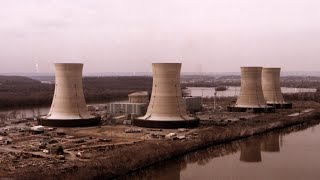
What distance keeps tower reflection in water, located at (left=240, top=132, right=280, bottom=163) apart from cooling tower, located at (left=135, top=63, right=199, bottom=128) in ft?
11.5

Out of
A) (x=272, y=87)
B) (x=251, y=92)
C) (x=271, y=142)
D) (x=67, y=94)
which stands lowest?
(x=271, y=142)

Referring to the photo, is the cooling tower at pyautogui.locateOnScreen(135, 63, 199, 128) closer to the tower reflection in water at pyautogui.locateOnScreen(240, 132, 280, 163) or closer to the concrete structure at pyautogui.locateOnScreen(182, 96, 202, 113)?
the tower reflection in water at pyautogui.locateOnScreen(240, 132, 280, 163)

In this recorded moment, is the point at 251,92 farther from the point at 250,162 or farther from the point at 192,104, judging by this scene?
the point at 250,162

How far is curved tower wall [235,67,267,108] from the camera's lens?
3104 cm

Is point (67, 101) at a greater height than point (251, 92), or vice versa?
point (251, 92)

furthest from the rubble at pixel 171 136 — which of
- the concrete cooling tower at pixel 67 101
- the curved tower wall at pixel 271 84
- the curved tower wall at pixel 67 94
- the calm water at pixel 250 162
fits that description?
the curved tower wall at pixel 271 84

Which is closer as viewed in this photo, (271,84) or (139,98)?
(139,98)

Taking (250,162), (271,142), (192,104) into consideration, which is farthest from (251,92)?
(250,162)

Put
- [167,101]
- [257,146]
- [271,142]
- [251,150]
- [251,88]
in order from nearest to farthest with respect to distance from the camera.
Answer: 1. [251,150]
2. [257,146]
3. [271,142]
4. [167,101]
5. [251,88]

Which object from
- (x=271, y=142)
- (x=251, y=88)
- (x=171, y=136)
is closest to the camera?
(x=171, y=136)

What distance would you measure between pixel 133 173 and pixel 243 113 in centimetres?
1831

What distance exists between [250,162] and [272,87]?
20039mm

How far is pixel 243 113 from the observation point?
30828 mm

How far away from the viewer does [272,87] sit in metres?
35.6
